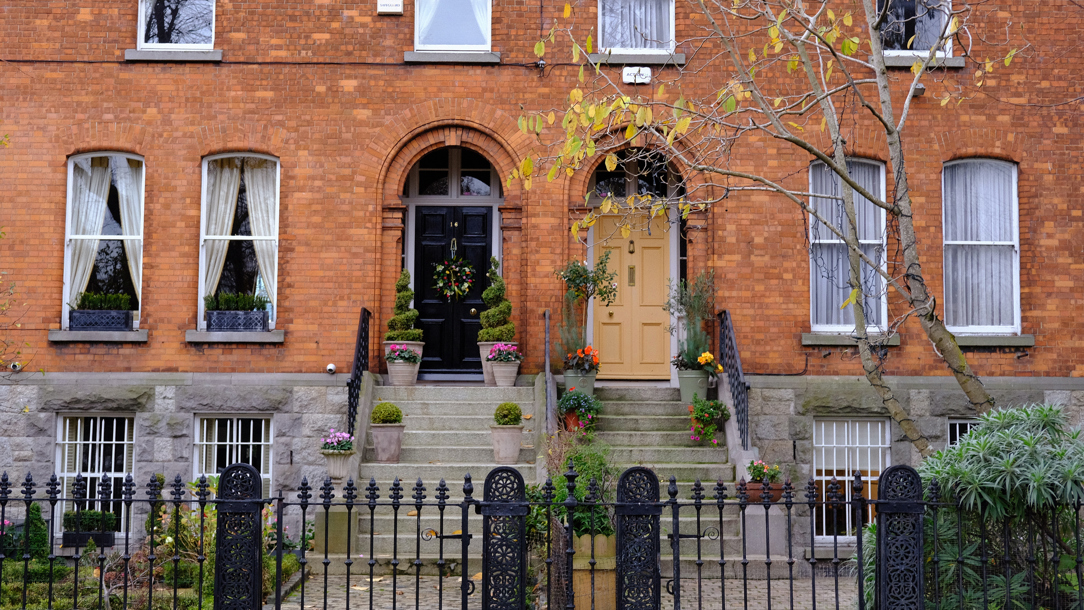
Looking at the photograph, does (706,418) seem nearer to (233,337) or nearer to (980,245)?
(980,245)

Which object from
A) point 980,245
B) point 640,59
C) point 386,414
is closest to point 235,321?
point 386,414

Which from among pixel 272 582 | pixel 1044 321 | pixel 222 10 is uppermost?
pixel 222 10

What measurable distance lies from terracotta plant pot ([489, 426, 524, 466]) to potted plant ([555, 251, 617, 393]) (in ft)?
3.99

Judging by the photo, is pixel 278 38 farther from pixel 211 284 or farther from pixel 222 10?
pixel 211 284

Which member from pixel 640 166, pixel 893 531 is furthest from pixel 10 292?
pixel 893 531

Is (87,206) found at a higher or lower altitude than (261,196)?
lower

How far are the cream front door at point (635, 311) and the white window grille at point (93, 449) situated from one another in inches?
251

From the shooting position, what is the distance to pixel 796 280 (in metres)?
12.3

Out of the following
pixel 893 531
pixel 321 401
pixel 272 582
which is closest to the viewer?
pixel 893 531

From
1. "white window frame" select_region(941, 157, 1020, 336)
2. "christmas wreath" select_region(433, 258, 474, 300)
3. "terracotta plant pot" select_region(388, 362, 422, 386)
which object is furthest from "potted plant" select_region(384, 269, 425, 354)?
"white window frame" select_region(941, 157, 1020, 336)

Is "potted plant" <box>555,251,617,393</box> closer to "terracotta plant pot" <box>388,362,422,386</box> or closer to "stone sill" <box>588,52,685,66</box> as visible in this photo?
"terracotta plant pot" <box>388,362,422,386</box>

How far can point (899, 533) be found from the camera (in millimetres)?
6203

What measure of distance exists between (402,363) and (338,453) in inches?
73.0

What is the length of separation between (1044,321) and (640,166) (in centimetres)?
571
